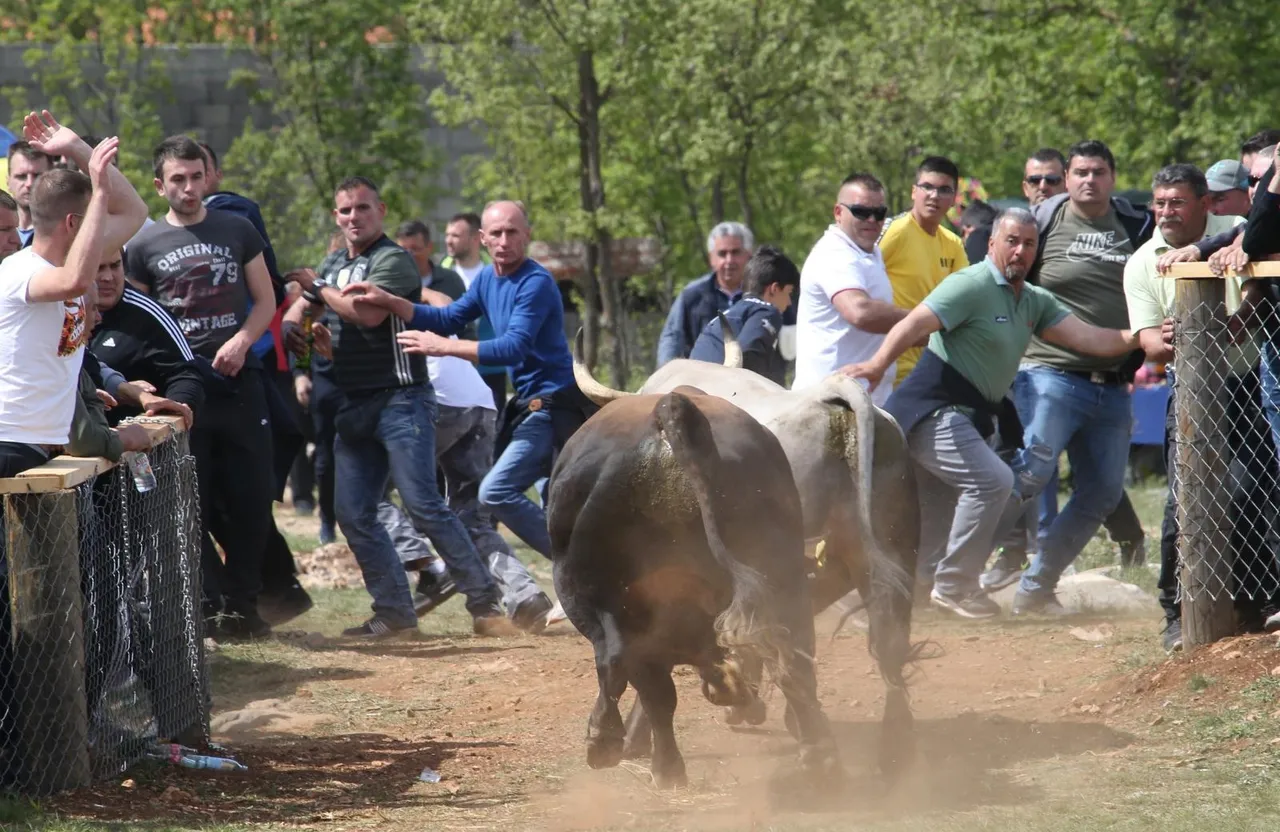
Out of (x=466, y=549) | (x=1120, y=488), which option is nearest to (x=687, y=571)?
(x=466, y=549)

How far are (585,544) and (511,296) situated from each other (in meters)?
3.59

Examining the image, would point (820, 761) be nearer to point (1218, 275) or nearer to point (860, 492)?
point (860, 492)

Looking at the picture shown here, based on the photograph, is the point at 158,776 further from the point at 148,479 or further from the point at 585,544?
the point at 585,544

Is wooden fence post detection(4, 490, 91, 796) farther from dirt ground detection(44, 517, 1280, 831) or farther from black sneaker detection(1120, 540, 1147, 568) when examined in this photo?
black sneaker detection(1120, 540, 1147, 568)

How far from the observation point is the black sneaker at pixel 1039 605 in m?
9.28

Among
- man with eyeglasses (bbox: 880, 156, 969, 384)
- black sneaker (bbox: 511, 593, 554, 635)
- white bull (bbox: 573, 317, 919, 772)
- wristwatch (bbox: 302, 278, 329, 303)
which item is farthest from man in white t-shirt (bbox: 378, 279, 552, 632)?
white bull (bbox: 573, 317, 919, 772)

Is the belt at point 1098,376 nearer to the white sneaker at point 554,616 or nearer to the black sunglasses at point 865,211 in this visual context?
the black sunglasses at point 865,211

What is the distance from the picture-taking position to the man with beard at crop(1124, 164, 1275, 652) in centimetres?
710

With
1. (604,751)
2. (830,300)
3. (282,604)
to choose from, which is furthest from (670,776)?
(282,604)

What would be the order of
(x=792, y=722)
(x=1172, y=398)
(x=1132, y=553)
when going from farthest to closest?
(x=1132, y=553)
(x=1172, y=398)
(x=792, y=722)

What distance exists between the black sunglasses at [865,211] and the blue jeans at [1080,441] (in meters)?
1.43

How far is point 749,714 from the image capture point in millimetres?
6234

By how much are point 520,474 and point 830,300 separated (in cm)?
187

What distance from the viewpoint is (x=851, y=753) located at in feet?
21.1
